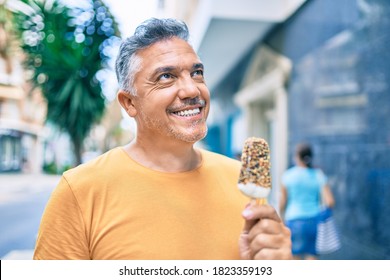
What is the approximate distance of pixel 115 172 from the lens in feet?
3.78

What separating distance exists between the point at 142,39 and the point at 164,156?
0.34 m

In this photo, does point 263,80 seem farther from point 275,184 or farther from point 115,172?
point 115,172

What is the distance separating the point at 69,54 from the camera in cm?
182

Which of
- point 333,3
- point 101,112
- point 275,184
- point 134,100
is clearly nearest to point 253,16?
point 333,3

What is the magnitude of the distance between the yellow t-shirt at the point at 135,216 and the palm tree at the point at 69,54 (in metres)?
0.73

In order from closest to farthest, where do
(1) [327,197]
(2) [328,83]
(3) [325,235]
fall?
(3) [325,235] < (1) [327,197] < (2) [328,83]

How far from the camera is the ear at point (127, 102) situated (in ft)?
4.06

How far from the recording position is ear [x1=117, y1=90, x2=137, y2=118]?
1.24 m

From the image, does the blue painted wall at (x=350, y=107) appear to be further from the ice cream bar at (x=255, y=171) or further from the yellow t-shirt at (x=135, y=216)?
the ice cream bar at (x=255, y=171)

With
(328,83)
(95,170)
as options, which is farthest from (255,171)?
(328,83)

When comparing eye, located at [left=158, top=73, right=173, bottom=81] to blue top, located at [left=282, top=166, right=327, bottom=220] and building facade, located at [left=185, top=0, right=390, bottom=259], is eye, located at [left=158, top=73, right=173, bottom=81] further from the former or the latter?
building facade, located at [left=185, top=0, right=390, bottom=259]

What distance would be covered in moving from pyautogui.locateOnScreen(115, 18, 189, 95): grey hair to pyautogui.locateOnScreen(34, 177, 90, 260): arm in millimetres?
362

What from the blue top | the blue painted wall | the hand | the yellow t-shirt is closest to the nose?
the yellow t-shirt

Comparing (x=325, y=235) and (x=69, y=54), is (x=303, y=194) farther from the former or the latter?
(x=69, y=54)
